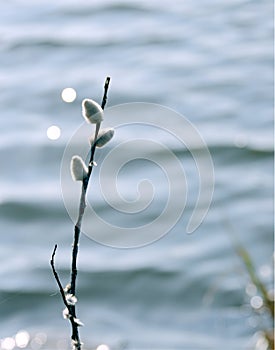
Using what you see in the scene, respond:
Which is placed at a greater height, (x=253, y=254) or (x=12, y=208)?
(x=12, y=208)

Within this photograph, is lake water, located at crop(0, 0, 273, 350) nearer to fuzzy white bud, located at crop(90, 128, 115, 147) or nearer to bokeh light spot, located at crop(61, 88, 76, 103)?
bokeh light spot, located at crop(61, 88, 76, 103)

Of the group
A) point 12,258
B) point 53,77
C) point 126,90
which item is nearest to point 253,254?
point 12,258

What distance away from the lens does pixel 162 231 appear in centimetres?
415

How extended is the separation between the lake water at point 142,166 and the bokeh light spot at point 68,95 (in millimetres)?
34

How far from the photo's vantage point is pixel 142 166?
460 cm

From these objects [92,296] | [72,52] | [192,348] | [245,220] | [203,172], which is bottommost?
[192,348]

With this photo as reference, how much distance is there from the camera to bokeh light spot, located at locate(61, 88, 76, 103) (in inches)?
208

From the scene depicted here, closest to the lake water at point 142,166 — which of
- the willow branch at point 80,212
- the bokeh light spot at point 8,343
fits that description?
the bokeh light spot at point 8,343

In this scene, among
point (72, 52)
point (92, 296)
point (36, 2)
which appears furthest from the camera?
point (36, 2)

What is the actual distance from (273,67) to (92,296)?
7.43ft

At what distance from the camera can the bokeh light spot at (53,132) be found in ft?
16.0

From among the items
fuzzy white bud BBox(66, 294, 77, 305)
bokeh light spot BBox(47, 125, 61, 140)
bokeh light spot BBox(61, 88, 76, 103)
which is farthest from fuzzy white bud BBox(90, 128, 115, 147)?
bokeh light spot BBox(61, 88, 76, 103)

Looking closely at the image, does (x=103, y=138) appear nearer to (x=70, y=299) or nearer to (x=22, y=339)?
(x=70, y=299)

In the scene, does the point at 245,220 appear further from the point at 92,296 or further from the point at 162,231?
the point at 92,296
